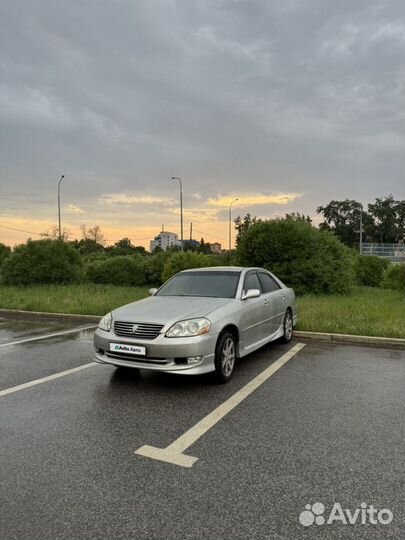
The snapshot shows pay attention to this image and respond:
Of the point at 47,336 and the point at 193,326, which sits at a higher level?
the point at 193,326

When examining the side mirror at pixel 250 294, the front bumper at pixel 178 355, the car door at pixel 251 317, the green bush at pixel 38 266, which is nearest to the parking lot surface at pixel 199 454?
the front bumper at pixel 178 355

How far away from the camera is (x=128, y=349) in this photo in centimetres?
493

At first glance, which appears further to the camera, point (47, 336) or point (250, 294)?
point (47, 336)

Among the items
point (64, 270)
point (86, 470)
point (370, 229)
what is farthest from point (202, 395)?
point (370, 229)

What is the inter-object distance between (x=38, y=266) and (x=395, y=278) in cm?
1690

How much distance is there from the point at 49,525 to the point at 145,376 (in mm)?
3101

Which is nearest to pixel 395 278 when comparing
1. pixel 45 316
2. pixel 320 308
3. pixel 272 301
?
pixel 320 308

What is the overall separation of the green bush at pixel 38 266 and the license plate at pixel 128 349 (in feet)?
47.2

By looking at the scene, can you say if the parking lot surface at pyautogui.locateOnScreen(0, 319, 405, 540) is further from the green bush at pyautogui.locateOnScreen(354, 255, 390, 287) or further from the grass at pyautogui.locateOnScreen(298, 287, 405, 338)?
the green bush at pyautogui.locateOnScreen(354, 255, 390, 287)

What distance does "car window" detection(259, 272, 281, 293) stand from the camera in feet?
22.8

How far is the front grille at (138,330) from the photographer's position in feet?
16.0

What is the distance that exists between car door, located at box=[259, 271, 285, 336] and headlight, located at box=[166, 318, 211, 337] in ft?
6.00

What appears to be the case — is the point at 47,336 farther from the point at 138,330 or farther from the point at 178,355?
the point at 178,355

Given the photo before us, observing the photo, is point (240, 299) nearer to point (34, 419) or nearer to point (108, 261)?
point (34, 419)
